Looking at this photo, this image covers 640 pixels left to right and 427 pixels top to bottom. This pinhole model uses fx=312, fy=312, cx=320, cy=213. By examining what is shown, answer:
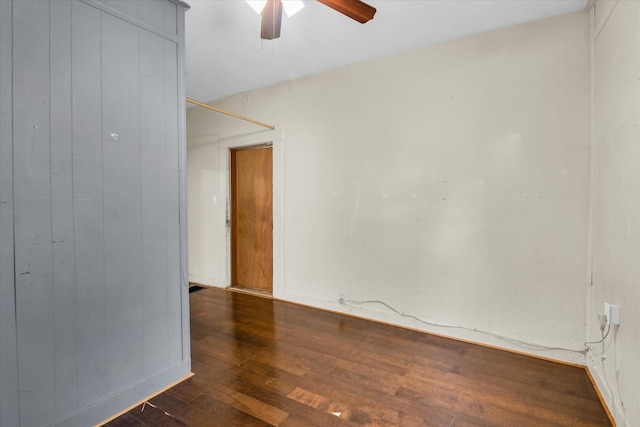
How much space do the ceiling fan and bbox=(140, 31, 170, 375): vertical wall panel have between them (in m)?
0.71

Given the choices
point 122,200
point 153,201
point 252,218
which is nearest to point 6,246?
point 122,200

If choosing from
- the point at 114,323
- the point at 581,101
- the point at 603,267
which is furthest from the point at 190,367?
the point at 581,101

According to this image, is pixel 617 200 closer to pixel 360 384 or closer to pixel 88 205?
pixel 360 384

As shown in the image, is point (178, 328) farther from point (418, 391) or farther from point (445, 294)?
point (445, 294)

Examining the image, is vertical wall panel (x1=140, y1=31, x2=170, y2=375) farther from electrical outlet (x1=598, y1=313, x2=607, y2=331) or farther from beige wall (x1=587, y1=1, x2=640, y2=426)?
electrical outlet (x1=598, y1=313, x2=607, y2=331)

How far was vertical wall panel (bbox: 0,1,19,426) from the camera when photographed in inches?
55.1

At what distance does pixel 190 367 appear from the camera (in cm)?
222

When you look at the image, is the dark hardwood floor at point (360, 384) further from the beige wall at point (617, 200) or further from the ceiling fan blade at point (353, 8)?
the ceiling fan blade at point (353, 8)

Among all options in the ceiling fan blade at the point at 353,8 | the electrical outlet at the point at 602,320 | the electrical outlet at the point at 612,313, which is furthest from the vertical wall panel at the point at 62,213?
the electrical outlet at the point at 602,320

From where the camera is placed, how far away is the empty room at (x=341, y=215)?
5.13 ft

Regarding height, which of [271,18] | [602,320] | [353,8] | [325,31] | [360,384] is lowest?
[360,384]

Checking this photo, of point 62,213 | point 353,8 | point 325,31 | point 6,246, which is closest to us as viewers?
point 6,246

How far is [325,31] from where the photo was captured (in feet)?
8.71

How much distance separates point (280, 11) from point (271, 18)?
0.23ft
